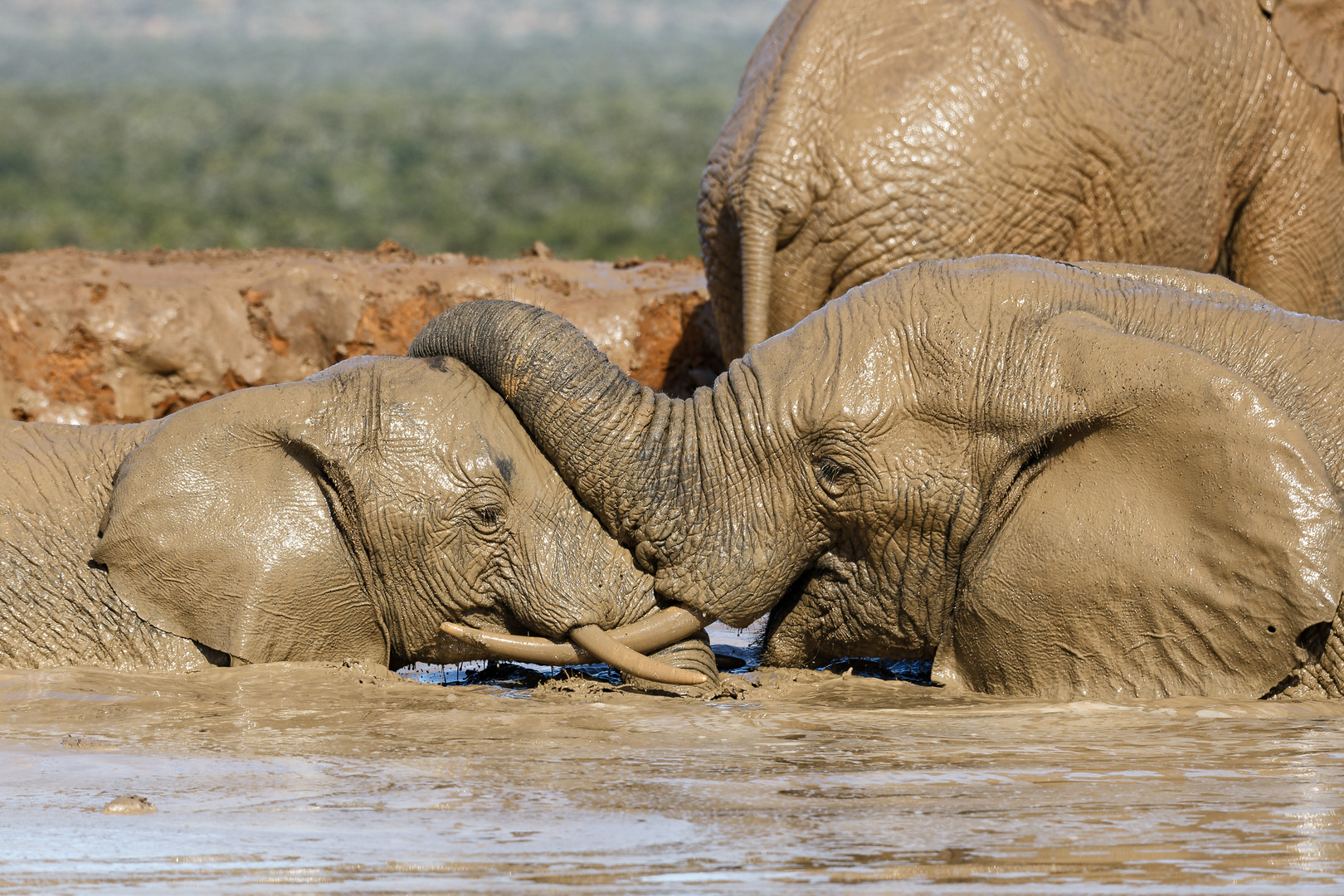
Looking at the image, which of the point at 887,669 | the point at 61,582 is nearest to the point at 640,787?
the point at 887,669

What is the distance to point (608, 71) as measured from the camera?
62.1 metres

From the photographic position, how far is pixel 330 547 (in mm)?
5020

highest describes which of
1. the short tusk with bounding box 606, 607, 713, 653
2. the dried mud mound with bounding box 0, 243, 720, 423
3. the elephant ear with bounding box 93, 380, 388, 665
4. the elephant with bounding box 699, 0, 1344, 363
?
the elephant with bounding box 699, 0, 1344, 363

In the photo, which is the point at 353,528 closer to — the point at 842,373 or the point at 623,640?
the point at 623,640

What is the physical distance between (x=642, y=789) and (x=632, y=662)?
1.24 meters

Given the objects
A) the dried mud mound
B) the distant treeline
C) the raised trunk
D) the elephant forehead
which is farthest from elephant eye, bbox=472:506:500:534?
the distant treeline

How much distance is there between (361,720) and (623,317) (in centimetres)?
519

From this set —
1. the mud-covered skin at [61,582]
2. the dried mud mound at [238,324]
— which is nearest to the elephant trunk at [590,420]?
the mud-covered skin at [61,582]

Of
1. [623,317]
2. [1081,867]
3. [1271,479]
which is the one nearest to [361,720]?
[1081,867]

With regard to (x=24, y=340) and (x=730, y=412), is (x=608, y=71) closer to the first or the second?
(x=24, y=340)

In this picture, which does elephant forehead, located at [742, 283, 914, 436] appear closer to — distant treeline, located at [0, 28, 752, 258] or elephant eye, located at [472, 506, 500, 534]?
elephant eye, located at [472, 506, 500, 534]

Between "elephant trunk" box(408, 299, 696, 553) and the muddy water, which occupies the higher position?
"elephant trunk" box(408, 299, 696, 553)

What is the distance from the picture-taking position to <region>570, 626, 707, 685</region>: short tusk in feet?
15.8

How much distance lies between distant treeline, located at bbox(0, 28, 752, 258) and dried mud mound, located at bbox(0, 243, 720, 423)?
53.8 ft
